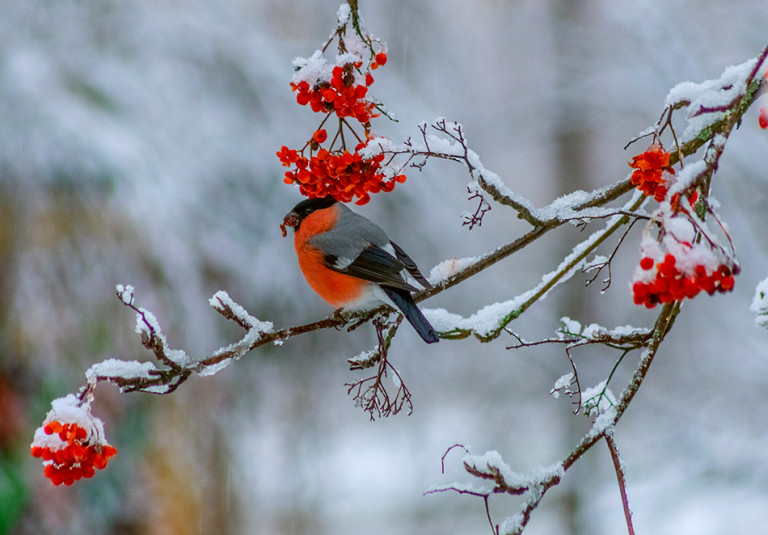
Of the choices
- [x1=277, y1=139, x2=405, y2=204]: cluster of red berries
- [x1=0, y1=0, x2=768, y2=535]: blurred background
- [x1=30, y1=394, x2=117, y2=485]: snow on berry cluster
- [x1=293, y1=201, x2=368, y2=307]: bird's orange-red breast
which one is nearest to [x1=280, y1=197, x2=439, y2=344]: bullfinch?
[x1=293, y1=201, x2=368, y2=307]: bird's orange-red breast

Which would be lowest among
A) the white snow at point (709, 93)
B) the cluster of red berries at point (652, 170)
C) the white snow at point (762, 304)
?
the white snow at point (762, 304)

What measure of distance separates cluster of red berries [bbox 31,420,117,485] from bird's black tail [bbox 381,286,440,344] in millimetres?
588

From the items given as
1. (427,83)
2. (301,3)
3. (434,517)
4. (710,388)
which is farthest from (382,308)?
(710,388)

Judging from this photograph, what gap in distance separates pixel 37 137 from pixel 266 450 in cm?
159

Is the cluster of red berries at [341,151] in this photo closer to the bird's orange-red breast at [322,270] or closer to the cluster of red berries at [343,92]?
the cluster of red berries at [343,92]

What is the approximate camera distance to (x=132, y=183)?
10.1 feet

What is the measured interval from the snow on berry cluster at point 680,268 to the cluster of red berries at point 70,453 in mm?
856

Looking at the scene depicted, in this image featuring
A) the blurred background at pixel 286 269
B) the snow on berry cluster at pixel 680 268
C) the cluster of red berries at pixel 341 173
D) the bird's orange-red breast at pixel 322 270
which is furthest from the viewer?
the blurred background at pixel 286 269

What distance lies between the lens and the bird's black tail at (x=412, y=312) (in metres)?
1.48

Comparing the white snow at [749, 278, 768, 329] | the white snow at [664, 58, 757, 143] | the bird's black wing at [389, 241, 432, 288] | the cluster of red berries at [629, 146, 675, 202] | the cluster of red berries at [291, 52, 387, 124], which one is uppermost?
the bird's black wing at [389, 241, 432, 288]

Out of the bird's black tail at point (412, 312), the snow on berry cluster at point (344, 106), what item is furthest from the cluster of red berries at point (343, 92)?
the bird's black tail at point (412, 312)

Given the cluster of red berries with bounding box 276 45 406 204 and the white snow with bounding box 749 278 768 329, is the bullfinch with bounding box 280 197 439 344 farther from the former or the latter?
the white snow with bounding box 749 278 768 329

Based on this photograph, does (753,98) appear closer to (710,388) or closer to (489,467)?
(489,467)

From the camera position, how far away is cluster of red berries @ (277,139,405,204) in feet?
4.30
